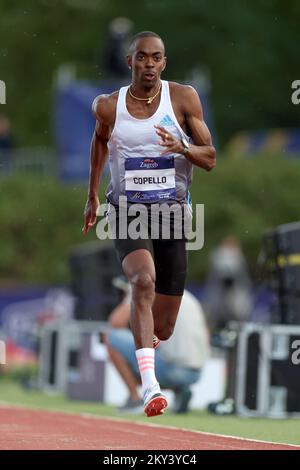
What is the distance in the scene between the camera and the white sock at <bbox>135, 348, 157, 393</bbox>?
8.80 metres

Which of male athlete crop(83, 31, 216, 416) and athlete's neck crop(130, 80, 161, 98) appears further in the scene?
athlete's neck crop(130, 80, 161, 98)

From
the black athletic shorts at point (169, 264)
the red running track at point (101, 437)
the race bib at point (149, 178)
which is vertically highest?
the race bib at point (149, 178)

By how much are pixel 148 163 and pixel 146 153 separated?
6cm

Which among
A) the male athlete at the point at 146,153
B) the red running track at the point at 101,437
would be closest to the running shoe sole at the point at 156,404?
the male athlete at the point at 146,153

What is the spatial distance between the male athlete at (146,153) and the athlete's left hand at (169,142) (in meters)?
0.02

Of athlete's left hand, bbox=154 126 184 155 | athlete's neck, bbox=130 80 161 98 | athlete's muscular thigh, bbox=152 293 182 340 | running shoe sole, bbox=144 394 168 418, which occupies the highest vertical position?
athlete's neck, bbox=130 80 161 98

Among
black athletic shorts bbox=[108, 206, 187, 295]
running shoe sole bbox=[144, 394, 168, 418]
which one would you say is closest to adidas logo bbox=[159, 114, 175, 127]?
black athletic shorts bbox=[108, 206, 187, 295]

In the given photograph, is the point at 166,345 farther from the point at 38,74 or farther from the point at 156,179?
the point at 38,74

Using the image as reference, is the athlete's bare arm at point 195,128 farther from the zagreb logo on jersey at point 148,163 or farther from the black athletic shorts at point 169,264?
the black athletic shorts at point 169,264

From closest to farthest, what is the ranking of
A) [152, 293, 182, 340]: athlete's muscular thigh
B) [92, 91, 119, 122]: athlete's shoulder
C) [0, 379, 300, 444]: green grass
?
[92, 91, 119, 122]: athlete's shoulder
[152, 293, 182, 340]: athlete's muscular thigh
[0, 379, 300, 444]: green grass

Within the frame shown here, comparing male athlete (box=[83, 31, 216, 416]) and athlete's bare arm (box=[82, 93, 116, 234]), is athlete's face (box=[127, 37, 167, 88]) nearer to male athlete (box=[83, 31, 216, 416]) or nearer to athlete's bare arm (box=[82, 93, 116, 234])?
male athlete (box=[83, 31, 216, 416])

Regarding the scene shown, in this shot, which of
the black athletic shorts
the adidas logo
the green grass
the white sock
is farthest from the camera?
the green grass

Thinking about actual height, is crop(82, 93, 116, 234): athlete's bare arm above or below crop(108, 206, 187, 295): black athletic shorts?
above

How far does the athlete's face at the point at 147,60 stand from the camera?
8898 mm
